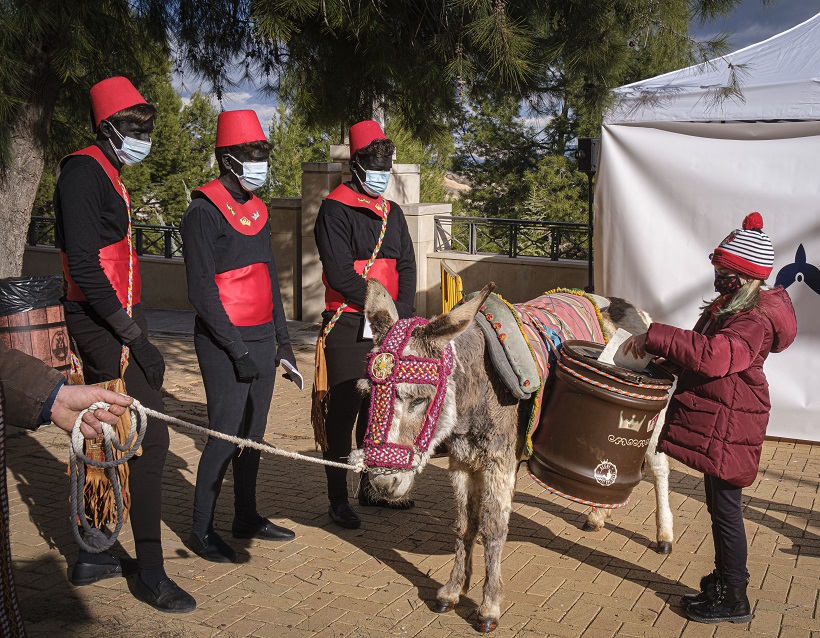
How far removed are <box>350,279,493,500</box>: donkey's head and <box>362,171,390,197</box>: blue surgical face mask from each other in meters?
1.77

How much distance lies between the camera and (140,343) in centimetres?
411

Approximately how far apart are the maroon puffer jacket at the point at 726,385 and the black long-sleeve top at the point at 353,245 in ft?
6.05

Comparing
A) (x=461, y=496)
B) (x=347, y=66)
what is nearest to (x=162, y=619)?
(x=461, y=496)

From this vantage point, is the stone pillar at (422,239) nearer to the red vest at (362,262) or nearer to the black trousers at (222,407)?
the red vest at (362,262)

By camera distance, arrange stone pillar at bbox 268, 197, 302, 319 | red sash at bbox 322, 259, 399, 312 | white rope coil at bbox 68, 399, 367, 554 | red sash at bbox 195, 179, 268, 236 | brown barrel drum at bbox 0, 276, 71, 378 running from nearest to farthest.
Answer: white rope coil at bbox 68, 399, 367, 554 → red sash at bbox 195, 179, 268, 236 → red sash at bbox 322, 259, 399, 312 → brown barrel drum at bbox 0, 276, 71, 378 → stone pillar at bbox 268, 197, 302, 319

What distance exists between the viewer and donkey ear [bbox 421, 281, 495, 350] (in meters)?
3.56

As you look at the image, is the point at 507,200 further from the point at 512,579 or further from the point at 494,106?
the point at 512,579

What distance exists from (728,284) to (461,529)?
174 cm

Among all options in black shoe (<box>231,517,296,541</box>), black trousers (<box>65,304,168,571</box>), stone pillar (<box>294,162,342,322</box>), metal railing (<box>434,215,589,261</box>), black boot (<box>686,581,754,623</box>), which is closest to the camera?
black boot (<box>686,581,754,623</box>)

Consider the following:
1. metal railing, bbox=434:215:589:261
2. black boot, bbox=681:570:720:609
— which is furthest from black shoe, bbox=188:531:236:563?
metal railing, bbox=434:215:589:261

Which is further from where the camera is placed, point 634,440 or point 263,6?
point 263,6

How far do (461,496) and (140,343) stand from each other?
1734 mm

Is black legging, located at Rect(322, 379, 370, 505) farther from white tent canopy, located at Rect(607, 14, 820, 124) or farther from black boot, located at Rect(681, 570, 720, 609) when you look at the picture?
white tent canopy, located at Rect(607, 14, 820, 124)

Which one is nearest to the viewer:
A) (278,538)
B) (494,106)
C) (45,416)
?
(45,416)
